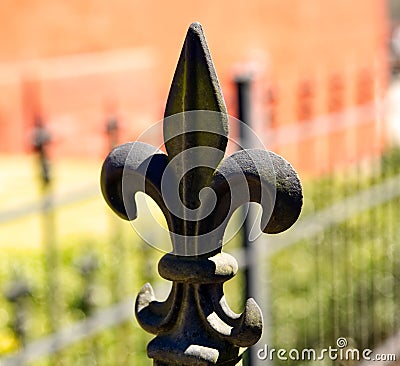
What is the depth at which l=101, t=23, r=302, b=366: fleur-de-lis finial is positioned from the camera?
3.59ft

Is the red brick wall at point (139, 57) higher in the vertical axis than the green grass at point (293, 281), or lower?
higher

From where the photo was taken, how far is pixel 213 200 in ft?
3.72

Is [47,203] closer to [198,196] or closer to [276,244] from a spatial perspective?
[276,244]

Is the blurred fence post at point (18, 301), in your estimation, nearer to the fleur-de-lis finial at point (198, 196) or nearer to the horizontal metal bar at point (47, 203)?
the horizontal metal bar at point (47, 203)

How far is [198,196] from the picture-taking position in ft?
3.70

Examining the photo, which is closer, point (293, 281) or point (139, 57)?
point (293, 281)

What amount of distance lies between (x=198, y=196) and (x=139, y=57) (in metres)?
8.73

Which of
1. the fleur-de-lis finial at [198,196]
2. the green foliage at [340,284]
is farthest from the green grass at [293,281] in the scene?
the fleur-de-lis finial at [198,196]

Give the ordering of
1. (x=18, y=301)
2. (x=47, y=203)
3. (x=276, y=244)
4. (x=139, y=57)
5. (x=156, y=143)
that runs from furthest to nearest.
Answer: (x=139, y=57) < (x=156, y=143) < (x=276, y=244) < (x=47, y=203) < (x=18, y=301)
